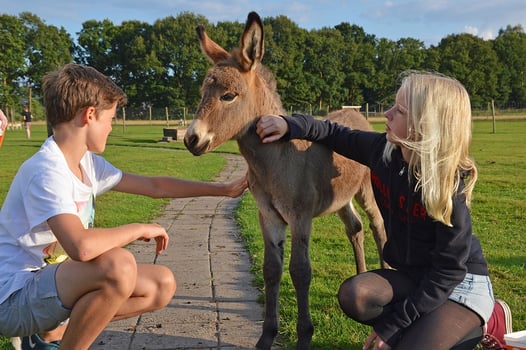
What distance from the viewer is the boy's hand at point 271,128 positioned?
3.60 meters

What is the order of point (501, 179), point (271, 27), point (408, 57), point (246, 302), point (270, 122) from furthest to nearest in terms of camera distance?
point (408, 57) → point (271, 27) → point (501, 179) → point (246, 302) → point (270, 122)

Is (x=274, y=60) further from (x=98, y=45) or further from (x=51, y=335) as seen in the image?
(x=51, y=335)

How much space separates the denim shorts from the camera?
114 inches

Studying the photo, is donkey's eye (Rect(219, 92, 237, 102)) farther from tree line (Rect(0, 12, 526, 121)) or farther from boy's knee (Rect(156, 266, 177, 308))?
tree line (Rect(0, 12, 526, 121))

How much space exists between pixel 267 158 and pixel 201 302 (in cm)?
157

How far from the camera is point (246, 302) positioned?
4441mm

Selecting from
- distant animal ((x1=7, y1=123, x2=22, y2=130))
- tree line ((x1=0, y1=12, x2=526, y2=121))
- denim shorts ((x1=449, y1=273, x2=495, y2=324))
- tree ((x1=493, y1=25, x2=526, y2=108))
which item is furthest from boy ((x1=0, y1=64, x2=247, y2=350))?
tree ((x1=493, y1=25, x2=526, y2=108))

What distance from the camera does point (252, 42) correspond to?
11.8 feet

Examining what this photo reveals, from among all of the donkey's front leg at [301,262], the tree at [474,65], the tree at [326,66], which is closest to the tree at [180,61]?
the tree at [326,66]

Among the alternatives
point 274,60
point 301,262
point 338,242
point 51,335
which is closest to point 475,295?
point 301,262

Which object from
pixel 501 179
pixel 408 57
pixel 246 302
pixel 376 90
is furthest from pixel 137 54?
pixel 246 302

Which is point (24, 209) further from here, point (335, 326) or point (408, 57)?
point (408, 57)

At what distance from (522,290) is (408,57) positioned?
8170 centimetres

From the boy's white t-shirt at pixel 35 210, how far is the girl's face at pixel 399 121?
186 centimetres
